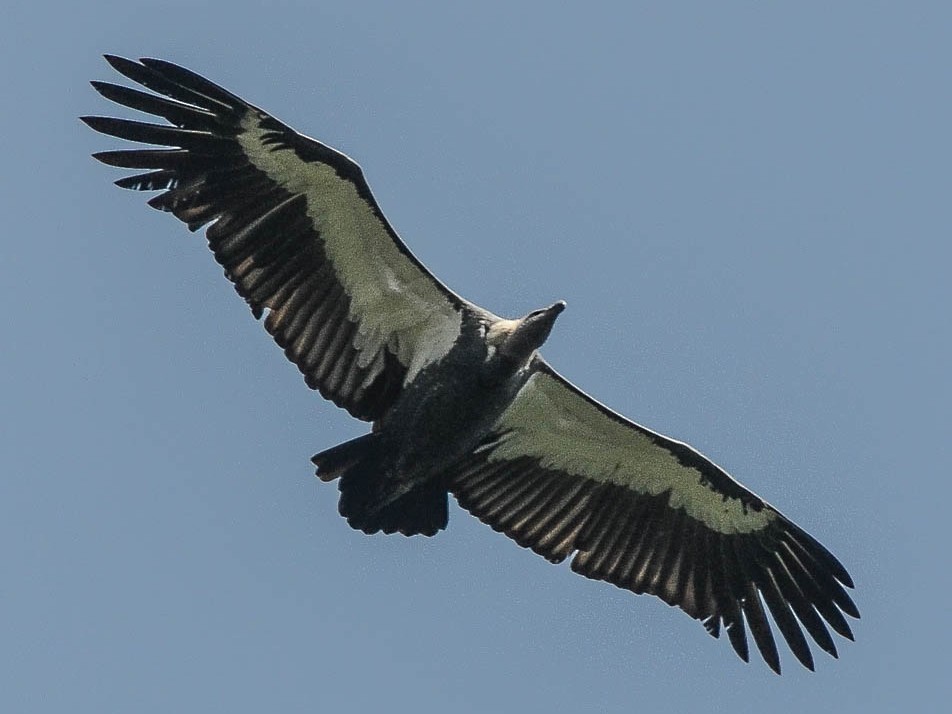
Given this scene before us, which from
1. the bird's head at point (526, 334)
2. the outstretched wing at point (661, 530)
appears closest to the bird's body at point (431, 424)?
the bird's head at point (526, 334)

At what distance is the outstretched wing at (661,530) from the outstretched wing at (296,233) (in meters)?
1.56

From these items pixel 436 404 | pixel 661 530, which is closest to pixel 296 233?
pixel 436 404

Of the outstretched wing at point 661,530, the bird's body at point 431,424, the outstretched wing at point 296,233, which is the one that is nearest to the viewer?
the outstretched wing at point 296,233

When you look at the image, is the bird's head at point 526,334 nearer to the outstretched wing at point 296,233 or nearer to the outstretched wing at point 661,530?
the outstretched wing at point 296,233

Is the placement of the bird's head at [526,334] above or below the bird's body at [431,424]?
above

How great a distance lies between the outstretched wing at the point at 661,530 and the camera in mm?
18406

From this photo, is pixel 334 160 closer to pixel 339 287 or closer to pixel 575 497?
pixel 339 287

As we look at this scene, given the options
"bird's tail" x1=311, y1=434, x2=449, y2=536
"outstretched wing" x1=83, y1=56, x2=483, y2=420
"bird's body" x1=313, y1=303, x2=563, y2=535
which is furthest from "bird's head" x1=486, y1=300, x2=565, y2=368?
"bird's tail" x1=311, y1=434, x2=449, y2=536

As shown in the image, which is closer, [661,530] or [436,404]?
[436,404]

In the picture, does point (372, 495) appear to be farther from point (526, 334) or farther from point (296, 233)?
point (296, 233)

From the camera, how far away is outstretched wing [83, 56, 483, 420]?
1673 centimetres

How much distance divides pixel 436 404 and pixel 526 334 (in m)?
1.07

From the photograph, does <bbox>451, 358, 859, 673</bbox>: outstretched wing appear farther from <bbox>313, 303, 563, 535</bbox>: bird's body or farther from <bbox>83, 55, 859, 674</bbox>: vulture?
<bbox>313, 303, 563, 535</bbox>: bird's body

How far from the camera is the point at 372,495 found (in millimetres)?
17172
